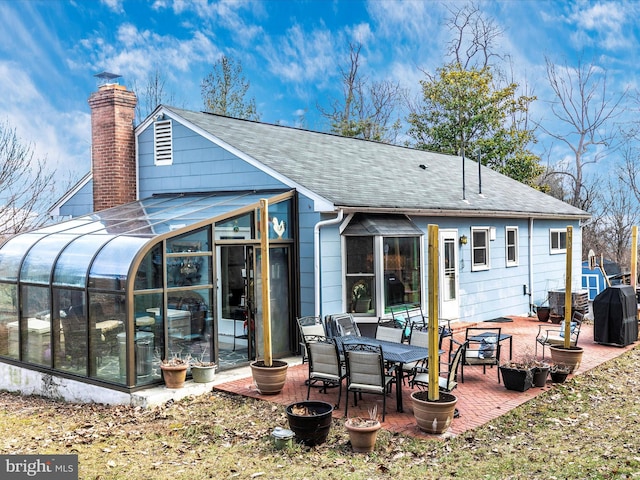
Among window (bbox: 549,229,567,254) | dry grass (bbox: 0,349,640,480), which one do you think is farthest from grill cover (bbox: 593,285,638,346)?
window (bbox: 549,229,567,254)

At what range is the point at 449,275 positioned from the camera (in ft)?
46.9

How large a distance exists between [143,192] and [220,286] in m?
3.73

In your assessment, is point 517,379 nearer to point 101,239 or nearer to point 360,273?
point 360,273

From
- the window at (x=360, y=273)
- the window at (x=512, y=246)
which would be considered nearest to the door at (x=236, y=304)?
the window at (x=360, y=273)

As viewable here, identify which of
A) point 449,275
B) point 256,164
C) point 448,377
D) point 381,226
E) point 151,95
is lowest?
point 448,377

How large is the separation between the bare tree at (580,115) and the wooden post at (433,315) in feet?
91.2

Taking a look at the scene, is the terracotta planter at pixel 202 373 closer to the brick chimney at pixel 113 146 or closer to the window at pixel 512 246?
the brick chimney at pixel 113 146

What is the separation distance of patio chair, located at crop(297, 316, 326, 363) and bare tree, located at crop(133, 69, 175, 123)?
24698 millimetres

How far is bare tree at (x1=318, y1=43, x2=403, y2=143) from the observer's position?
33.8 m

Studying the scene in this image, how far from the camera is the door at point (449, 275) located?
14.0m

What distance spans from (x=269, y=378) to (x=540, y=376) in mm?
4147

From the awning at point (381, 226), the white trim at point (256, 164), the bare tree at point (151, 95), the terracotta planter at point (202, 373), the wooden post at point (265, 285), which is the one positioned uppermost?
the bare tree at point (151, 95)

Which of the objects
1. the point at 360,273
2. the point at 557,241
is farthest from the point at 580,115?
the point at 360,273

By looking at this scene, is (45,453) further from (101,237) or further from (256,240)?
(256,240)
